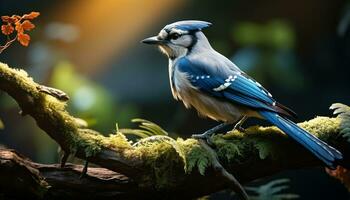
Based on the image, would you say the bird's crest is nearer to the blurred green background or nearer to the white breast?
the white breast

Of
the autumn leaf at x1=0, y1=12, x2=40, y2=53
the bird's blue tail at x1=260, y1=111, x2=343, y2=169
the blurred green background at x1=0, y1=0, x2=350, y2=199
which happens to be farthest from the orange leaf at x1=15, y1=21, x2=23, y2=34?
the blurred green background at x1=0, y1=0, x2=350, y2=199

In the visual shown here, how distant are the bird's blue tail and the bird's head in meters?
0.55

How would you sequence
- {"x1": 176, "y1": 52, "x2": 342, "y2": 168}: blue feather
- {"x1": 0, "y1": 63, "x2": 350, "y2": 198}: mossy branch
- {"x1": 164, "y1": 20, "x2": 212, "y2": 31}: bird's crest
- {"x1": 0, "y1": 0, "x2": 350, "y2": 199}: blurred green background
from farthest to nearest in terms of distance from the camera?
1. {"x1": 0, "y1": 0, "x2": 350, "y2": 199}: blurred green background
2. {"x1": 164, "y1": 20, "x2": 212, "y2": 31}: bird's crest
3. {"x1": 176, "y1": 52, "x2": 342, "y2": 168}: blue feather
4. {"x1": 0, "y1": 63, "x2": 350, "y2": 198}: mossy branch

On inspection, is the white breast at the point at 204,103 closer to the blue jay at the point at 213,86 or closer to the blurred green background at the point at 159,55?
the blue jay at the point at 213,86

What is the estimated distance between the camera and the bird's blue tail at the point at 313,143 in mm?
1637

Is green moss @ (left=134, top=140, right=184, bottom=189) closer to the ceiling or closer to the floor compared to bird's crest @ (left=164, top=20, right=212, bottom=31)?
closer to the floor

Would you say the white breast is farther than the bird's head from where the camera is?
No

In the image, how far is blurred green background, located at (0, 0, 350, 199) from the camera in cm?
326

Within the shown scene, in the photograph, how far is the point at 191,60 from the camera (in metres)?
2.03

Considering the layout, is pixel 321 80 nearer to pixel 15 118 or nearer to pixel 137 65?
pixel 137 65

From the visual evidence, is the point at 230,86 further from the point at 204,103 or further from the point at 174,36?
the point at 174,36

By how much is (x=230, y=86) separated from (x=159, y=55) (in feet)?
5.16

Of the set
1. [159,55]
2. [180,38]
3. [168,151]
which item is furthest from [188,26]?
[159,55]

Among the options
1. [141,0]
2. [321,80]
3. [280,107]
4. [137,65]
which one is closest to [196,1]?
[141,0]
